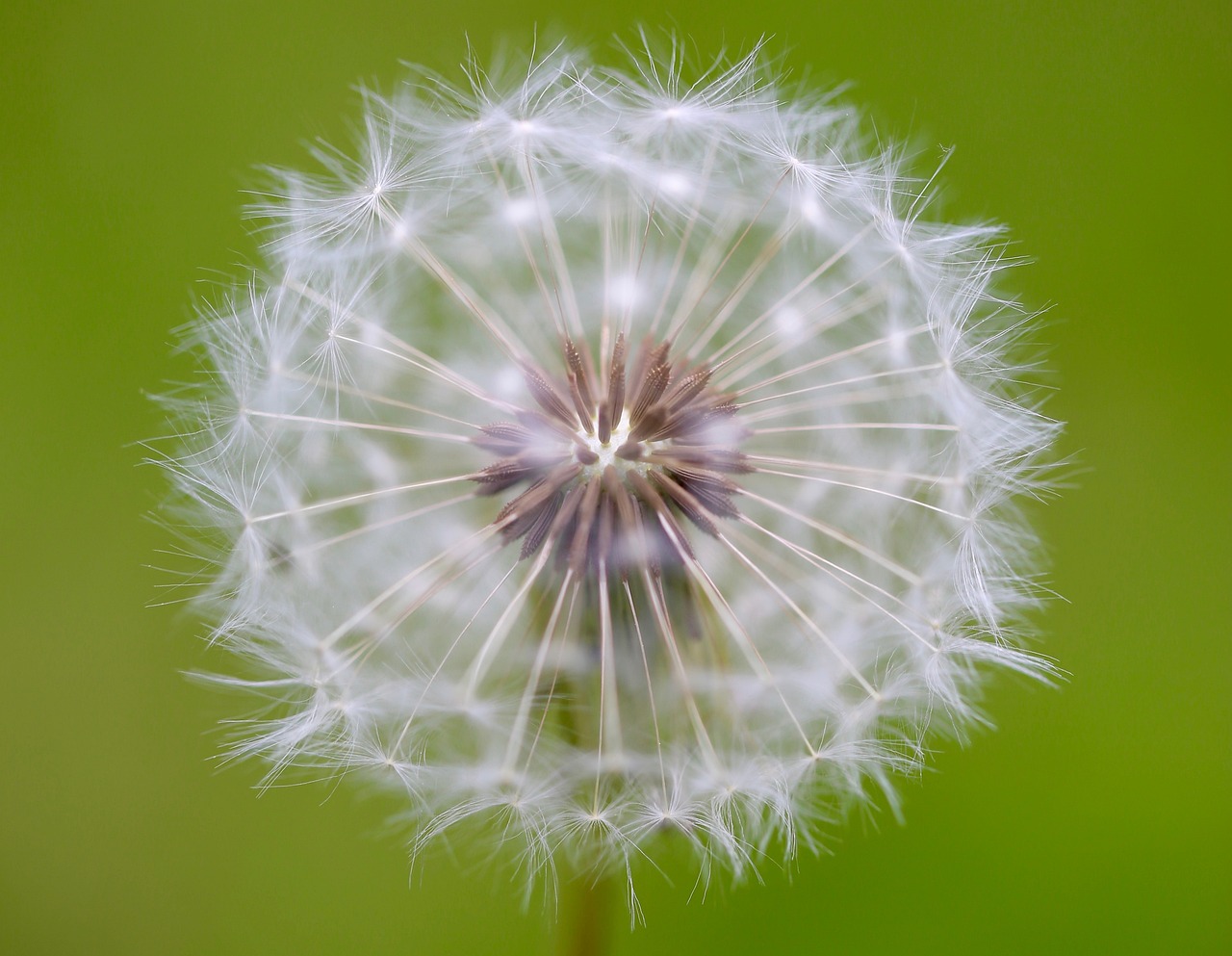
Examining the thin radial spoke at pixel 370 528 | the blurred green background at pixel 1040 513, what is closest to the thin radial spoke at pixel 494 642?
the thin radial spoke at pixel 370 528

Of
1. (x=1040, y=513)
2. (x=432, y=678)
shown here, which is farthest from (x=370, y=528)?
(x=1040, y=513)

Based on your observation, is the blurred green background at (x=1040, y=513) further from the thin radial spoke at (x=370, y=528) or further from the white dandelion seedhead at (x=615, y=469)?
the thin radial spoke at (x=370, y=528)

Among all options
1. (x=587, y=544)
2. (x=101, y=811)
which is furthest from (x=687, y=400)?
(x=101, y=811)

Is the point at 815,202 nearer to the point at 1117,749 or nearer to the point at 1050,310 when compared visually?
the point at 1050,310

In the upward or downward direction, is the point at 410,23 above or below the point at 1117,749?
above

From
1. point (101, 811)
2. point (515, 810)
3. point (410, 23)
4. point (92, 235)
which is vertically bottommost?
point (515, 810)

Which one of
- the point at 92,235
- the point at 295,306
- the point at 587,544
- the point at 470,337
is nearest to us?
the point at 587,544

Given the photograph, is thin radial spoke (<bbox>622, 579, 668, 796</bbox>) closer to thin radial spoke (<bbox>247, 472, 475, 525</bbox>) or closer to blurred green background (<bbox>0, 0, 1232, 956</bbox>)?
thin radial spoke (<bbox>247, 472, 475, 525</bbox>)

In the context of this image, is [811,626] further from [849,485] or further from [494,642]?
[494,642]
